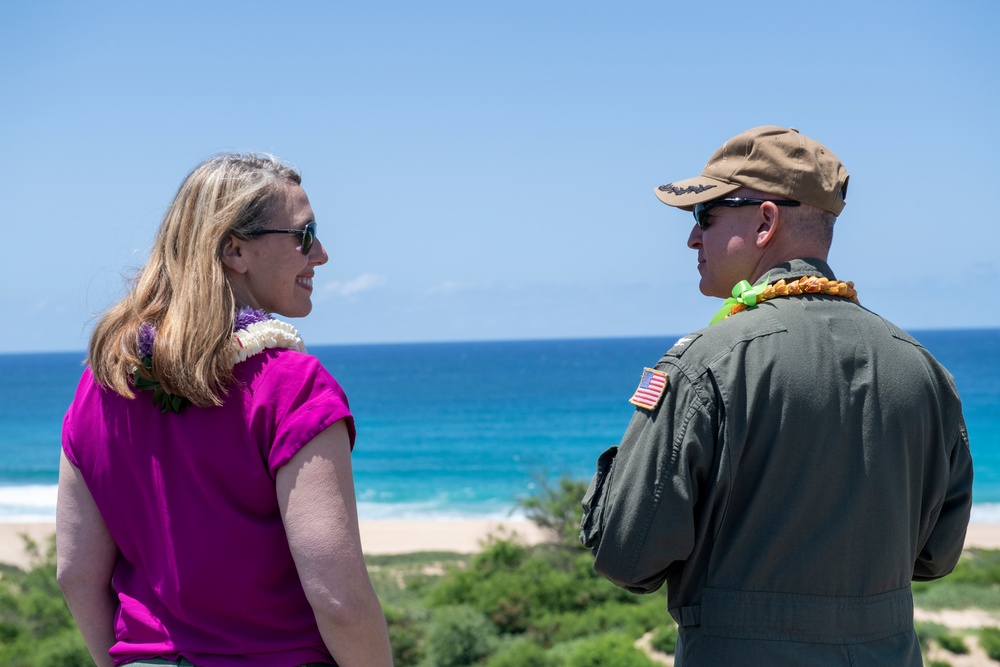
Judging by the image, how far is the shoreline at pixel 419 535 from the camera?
20094 mm

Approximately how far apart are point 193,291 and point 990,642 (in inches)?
246

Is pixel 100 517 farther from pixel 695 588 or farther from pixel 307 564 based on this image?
pixel 695 588

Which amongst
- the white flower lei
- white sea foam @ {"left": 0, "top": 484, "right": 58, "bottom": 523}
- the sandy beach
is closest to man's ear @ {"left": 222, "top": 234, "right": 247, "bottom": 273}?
the white flower lei

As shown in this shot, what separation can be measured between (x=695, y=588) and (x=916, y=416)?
2.04ft

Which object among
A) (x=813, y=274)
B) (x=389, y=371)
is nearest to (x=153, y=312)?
(x=813, y=274)

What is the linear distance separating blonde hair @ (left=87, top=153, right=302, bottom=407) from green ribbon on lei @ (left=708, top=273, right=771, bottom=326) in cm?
103

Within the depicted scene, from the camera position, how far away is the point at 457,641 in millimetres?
7461

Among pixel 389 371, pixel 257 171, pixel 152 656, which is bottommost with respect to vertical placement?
pixel 389 371

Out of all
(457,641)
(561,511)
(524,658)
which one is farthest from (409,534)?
(524,658)

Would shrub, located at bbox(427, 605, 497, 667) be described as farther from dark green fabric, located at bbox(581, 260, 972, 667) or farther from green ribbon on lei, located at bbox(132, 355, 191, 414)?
green ribbon on lei, located at bbox(132, 355, 191, 414)

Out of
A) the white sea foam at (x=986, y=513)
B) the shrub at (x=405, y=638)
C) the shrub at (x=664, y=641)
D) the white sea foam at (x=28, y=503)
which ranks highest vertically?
the shrub at (x=664, y=641)

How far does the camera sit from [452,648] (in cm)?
744

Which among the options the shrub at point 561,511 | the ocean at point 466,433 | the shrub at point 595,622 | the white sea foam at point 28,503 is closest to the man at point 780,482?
the shrub at point 595,622

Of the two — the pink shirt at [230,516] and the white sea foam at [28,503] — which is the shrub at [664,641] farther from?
the white sea foam at [28,503]
